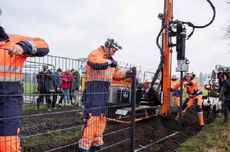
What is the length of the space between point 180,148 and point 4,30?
17.0ft

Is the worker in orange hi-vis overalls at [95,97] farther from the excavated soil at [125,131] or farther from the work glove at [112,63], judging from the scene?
the excavated soil at [125,131]

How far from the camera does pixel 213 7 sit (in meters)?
10.6

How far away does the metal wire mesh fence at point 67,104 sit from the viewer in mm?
3971

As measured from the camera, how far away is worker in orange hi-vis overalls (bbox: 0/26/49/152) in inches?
145

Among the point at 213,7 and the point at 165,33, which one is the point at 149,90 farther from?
the point at 213,7

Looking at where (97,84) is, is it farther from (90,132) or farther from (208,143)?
(208,143)

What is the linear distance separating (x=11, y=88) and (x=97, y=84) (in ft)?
7.61

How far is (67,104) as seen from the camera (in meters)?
6.53

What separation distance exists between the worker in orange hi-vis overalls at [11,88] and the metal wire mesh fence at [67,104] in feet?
0.10

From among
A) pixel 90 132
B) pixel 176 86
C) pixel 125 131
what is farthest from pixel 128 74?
pixel 176 86

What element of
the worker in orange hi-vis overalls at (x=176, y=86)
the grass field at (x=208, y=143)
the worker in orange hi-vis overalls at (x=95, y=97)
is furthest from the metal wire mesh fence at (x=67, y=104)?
the worker in orange hi-vis overalls at (x=176, y=86)

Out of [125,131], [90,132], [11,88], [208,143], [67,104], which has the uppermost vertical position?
[11,88]

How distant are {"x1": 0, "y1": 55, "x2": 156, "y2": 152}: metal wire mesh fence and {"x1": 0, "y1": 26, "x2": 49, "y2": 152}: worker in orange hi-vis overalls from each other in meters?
0.03

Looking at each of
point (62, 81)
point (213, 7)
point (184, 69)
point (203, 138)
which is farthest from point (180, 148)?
point (213, 7)
